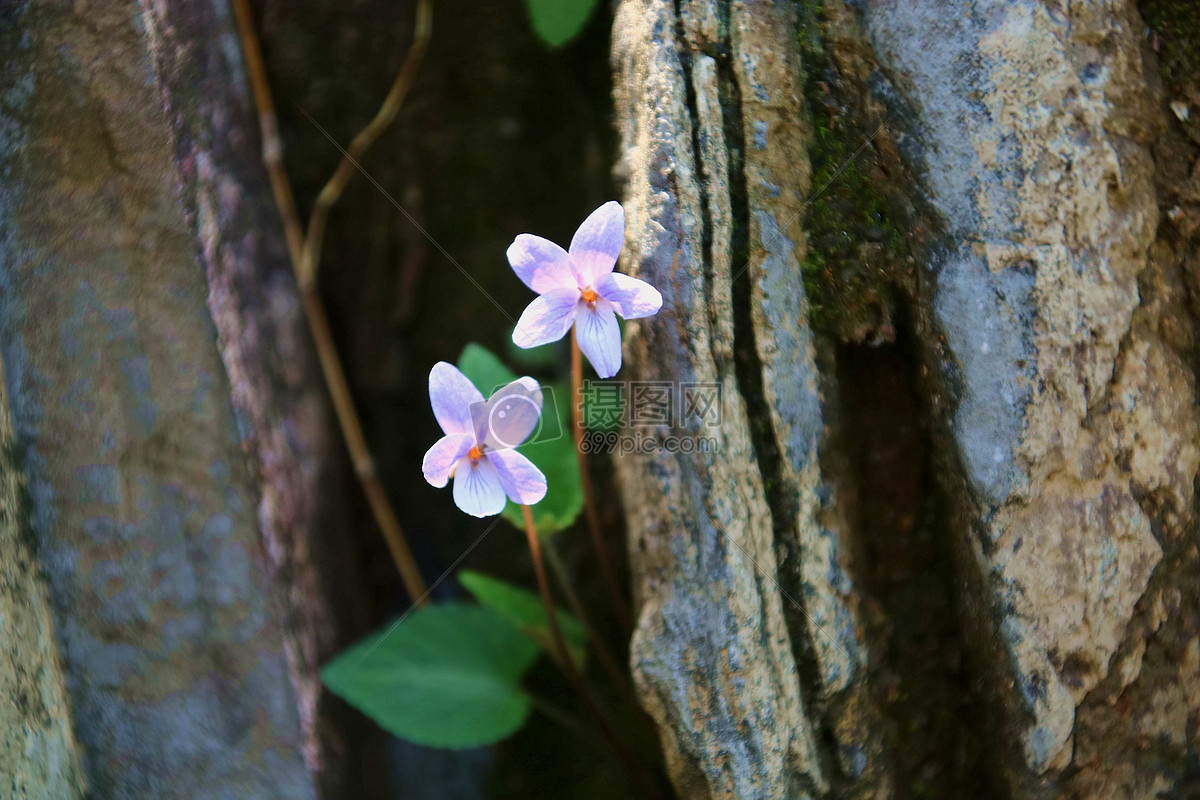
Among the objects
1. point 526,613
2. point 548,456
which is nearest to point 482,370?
point 548,456

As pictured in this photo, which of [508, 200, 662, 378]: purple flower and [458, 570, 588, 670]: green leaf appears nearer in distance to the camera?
[508, 200, 662, 378]: purple flower

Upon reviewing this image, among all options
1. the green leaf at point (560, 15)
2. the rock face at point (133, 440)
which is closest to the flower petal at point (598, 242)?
the green leaf at point (560, 15)

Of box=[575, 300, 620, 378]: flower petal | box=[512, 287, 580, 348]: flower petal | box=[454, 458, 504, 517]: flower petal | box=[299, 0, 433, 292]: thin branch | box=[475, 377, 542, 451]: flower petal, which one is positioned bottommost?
box=[454, 458, 504, 517]: flower petal

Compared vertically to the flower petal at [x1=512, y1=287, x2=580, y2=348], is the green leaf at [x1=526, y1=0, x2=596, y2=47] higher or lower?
higher

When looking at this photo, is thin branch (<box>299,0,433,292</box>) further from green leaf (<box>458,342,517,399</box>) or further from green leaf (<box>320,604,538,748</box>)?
green leaf (<box>320,604,538,748</box>)

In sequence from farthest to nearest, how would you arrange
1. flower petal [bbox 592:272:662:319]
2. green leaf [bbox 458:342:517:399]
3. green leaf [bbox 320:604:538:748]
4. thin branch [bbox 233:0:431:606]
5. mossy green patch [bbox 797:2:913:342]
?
1. thin branch [bbox 233:0:431:606]
2. green leaf [bbox 320:604:538:748]
3. green leaf [bbox 458:342:517:399]
4. mossy green patch [bbox 797:2:913:342]
5. flower petal [bbox 592:272:662:319]

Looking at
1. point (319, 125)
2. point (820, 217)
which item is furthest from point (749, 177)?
point (319, 125)

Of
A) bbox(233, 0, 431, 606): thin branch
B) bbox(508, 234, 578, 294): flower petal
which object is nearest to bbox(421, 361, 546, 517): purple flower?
bbox(508, 234, 578, 294): flower petal
